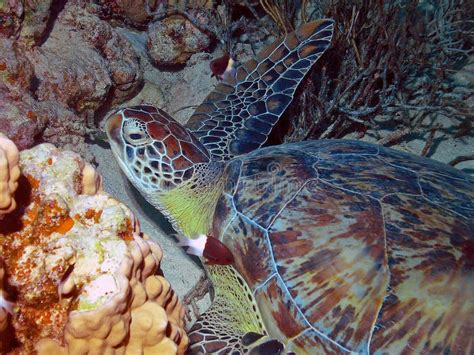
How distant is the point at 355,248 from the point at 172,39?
2707 millimetres

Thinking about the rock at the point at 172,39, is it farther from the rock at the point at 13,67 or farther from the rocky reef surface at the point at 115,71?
the rock at the point at 13,67

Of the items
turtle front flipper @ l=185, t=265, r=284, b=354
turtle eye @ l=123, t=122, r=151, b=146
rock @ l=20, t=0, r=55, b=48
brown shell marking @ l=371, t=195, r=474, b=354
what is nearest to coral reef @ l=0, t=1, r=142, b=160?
rock @ l=20, t=0, r=55, b=48

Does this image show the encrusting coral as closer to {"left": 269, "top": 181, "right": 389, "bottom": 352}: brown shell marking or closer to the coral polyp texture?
the coral polyp texture

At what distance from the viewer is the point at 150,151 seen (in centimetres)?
224

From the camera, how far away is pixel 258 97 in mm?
2941

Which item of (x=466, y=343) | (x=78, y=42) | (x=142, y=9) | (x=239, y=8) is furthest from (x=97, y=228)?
(x=239, y=8)

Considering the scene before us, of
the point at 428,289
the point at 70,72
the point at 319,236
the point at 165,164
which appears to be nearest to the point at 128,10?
the point at 70,72

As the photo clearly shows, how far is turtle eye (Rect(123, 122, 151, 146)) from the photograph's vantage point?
224 centimetres

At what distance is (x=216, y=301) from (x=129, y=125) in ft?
3.74

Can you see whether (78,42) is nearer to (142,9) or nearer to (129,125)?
(142,9)

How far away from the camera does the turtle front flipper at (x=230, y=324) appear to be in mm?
1723

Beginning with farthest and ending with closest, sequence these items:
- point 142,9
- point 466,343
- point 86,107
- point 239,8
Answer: point 239,8 → point 142,9 → point 86,107 → point 466,343

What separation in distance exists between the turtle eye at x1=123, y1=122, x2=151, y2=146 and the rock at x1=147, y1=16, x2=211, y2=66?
153cm

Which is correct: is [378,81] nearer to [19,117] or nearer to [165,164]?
[165,164]
